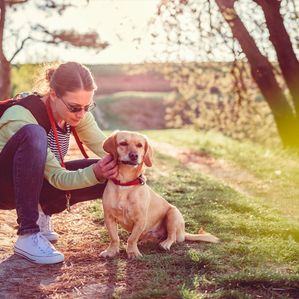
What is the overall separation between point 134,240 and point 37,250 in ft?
2.14

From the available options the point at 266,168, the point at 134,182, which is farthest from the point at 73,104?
the point at 266,168

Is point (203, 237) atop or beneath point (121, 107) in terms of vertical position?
beneath

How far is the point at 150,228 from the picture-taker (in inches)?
179

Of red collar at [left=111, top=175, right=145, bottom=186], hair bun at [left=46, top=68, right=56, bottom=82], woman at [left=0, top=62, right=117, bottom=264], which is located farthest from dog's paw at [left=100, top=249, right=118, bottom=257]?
hair bun at [left=46, top=68, right=56, bottom=82]

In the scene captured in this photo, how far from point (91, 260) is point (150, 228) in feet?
2.02

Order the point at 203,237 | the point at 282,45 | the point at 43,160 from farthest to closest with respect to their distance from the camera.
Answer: the point at 282,45 < the point at 203,237 < the point at 43,160

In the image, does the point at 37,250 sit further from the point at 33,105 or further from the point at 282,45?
the point at 282,45

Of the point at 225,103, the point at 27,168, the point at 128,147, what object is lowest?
the point at 27,168

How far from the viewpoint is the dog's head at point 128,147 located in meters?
4.10

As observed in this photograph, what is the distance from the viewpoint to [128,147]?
4.12 meters

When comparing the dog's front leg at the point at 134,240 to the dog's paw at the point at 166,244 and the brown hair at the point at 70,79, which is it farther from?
the brown hair at the point at 70,79

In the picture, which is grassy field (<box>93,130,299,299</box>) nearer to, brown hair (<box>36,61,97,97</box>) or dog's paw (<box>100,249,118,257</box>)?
dog's paw (<box>100,249,118,257</box>)

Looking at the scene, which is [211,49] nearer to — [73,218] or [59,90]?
[73,218]

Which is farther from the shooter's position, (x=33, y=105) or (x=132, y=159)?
(x=33, y=105)
